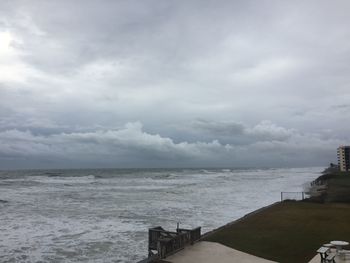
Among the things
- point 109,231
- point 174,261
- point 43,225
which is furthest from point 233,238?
point 43,225

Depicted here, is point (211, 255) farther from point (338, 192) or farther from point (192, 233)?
point (338, 192)

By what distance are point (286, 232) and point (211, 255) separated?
5682 mm

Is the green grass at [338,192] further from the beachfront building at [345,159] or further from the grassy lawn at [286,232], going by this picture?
the beachfront building at [345,159]

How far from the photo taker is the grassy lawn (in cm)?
1404

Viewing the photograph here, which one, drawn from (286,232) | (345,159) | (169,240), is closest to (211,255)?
(169,240)

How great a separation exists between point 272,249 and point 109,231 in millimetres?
9811

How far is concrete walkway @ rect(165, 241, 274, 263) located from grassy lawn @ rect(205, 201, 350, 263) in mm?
631

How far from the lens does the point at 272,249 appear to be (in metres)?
14.3

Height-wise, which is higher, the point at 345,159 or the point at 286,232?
the point at 345,159

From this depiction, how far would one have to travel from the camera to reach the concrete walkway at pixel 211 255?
498 inches

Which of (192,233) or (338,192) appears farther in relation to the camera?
(338,192)

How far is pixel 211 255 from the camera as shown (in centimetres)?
1331

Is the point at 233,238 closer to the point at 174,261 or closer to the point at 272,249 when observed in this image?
the point at 272,249

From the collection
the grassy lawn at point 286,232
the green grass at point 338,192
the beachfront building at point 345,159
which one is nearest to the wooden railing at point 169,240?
Answer: the grassy lawn at point 286,232
